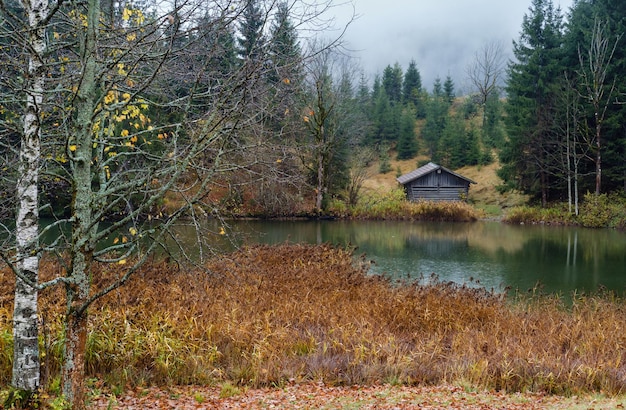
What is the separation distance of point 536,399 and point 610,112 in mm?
30651

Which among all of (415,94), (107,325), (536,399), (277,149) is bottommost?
(536,399)

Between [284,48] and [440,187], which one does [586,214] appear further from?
[284,48]

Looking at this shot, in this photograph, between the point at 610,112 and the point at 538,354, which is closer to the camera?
the point at 538,354

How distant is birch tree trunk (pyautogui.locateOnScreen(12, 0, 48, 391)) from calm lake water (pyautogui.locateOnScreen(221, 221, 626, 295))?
160 inches

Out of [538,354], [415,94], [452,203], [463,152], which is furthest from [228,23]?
[415,94]

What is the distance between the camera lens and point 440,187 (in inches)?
1459

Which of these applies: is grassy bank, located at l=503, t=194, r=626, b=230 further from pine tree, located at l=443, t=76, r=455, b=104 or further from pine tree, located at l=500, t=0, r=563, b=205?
pine tree, located at l=443, t=76, r=455, b=104

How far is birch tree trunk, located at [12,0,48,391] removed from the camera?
404 centimetres

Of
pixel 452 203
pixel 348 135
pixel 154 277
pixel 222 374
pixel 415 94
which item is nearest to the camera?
pixel 222 374

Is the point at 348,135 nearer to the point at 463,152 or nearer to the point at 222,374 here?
the point at 463,152

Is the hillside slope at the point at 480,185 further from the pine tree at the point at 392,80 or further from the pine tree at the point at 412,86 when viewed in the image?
the pine tree at the point at 392,80

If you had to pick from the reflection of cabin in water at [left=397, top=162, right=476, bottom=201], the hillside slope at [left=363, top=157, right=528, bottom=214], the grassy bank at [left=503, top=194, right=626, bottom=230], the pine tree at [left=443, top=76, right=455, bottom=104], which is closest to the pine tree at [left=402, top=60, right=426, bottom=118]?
the pine tree at [left=443, top=76, right=455, bottom=104]

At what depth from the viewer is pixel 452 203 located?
3256 cm

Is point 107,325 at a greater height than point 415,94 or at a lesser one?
lesser
